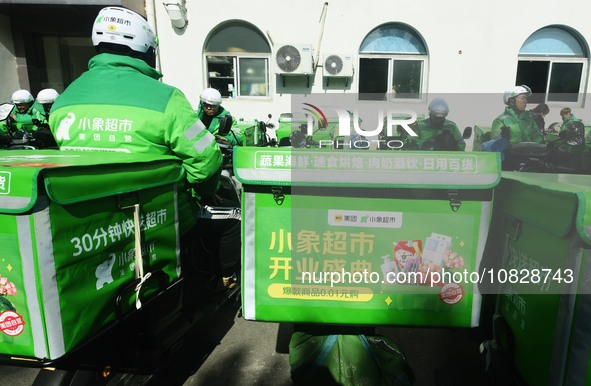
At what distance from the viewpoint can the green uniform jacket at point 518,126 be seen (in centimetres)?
465

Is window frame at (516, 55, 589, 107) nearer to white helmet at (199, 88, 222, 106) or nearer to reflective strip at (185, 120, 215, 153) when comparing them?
white helmet at (199, 88, 222, 106)

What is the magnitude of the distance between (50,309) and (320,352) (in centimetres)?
113

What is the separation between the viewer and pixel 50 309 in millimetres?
1310

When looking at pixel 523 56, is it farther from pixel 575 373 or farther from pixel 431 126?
pixel 575 373

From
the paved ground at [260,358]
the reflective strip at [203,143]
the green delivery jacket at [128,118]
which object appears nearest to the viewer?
the green delivery jacket at [128,118]

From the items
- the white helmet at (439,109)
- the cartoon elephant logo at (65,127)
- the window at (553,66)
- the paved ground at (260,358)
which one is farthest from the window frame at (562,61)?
the cartoon elephant logo at (65,127)

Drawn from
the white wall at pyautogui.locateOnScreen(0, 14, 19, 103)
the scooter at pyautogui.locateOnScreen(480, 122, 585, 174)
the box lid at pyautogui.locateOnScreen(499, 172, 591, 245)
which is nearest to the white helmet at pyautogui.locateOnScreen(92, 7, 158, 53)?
the box lid at pyautogui.locateOnScreen(499, 172, 591, 245)

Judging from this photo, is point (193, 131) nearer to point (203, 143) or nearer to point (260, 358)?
point (203, 143)

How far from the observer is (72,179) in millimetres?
1350

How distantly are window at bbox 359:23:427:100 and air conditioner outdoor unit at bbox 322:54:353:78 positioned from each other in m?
0.72

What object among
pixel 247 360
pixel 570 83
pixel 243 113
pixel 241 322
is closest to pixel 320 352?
pixel 247 360

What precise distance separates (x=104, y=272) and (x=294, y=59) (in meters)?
9.33

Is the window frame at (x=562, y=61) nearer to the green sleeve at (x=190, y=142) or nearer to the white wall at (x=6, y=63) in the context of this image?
the green sleeve at (x=190, y=142)

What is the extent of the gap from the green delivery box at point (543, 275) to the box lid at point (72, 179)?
1.56 meters
